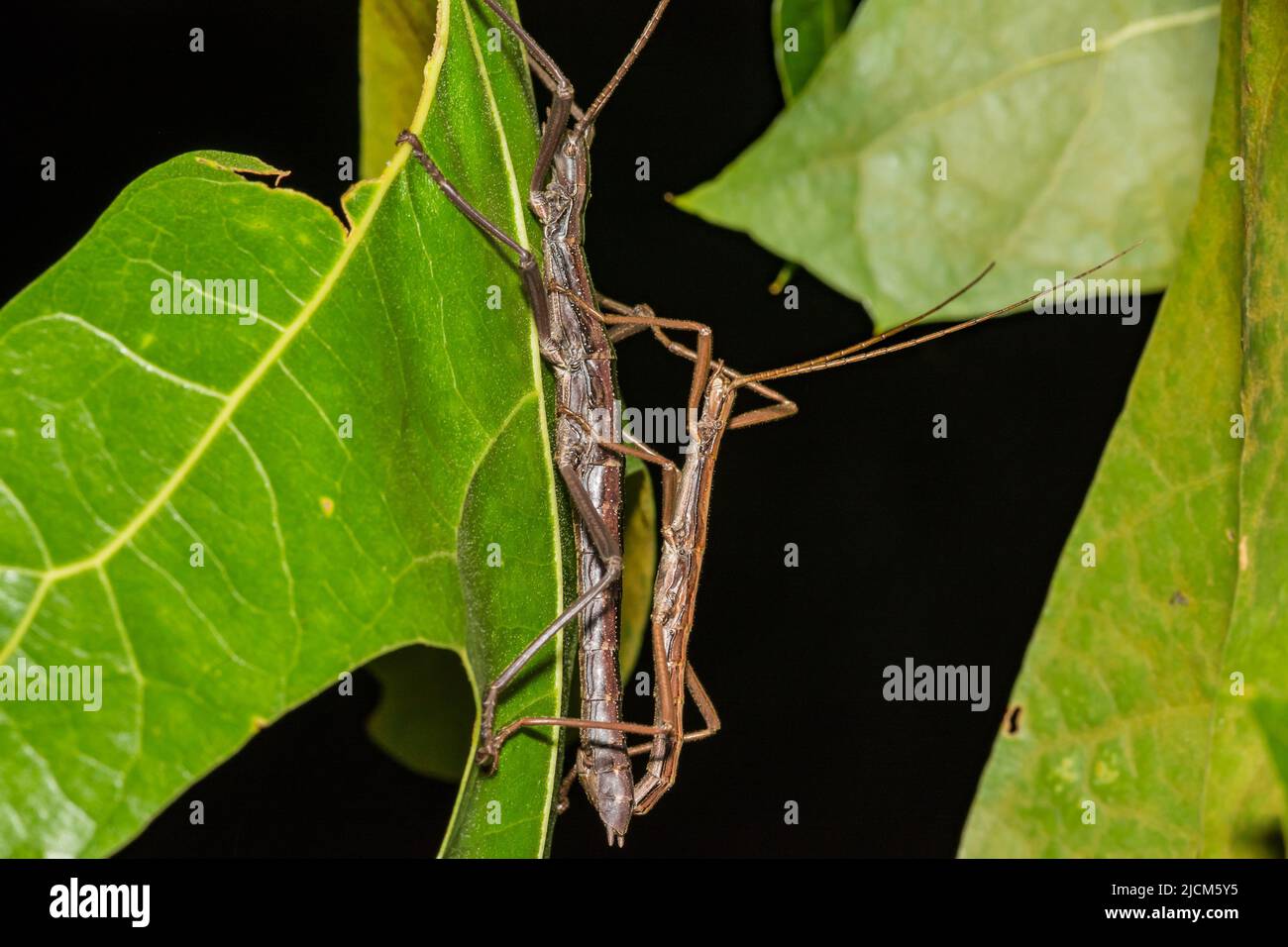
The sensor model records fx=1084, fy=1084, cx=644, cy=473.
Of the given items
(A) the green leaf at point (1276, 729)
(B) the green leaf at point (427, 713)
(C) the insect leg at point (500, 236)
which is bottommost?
(B) the green leaf at point (427, 713)

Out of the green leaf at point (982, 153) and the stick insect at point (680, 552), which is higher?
the green leaf at point (982, 153)

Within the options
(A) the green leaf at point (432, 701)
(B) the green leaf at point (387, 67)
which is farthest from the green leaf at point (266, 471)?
(A) the green leaf at point (432, 701)

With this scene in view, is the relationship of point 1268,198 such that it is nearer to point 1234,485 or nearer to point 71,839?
point 1234,485

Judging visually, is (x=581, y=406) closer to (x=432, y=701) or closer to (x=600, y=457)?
(x=600, y=457)

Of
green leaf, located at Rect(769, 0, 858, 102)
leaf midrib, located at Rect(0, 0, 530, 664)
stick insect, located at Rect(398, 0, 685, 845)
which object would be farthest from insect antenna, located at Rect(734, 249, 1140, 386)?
leaf midrib, located at Rect(0, 0, 530, 664)

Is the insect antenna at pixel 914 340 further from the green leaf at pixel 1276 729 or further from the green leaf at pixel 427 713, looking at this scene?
the green leaf at pixel 1276 729

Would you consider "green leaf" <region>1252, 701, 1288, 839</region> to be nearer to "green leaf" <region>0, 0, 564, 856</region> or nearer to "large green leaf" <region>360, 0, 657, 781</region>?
"green leaf" <region>0, 0, 564, 856</region>
